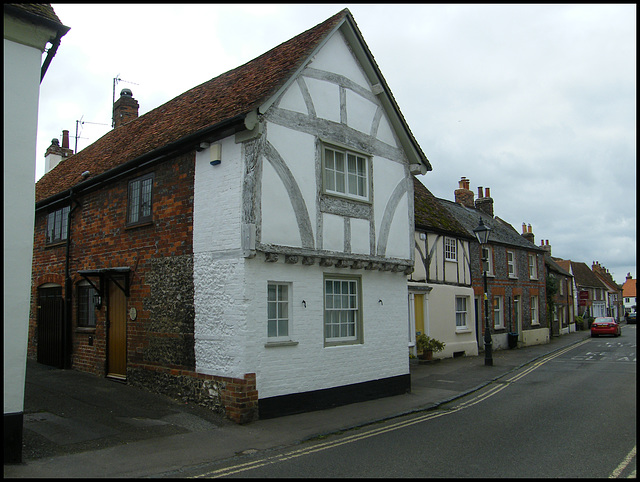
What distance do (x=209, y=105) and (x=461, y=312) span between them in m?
15.0

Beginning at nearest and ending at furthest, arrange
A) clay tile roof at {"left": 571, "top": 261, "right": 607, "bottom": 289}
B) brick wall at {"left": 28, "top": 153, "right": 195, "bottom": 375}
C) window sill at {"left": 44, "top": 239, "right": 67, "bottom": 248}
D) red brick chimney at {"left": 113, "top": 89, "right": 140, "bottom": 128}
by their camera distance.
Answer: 1. brick wall at {"left": 28, "top": 153, "right": 195, "bottom": 375}
2. window sill at {"left": 44, "top": 239, "right": 67, "bottom": 248}
3. red brick chimney at {"left": 113, "top": 89, "right": 140, "bottom": 128}
4. clay tile roof at {"left": 571, "top": 261, "right": 607, "bottom": 289}

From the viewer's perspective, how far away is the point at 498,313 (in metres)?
26.7

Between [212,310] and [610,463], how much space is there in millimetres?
6977

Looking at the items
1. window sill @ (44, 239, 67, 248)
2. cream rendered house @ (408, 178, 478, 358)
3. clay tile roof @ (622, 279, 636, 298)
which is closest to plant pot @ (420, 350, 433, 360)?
cream rendered house @ (408, 178, 478, 358)

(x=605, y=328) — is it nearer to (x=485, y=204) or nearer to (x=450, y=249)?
(x=485, y=204)

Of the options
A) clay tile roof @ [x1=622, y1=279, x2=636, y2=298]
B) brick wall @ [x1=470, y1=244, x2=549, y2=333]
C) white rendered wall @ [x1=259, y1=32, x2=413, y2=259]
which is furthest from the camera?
clay tile roof @ [x1=622, y1=279, x2=636, y2=298]

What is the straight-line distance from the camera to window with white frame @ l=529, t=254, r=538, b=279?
31.1 m

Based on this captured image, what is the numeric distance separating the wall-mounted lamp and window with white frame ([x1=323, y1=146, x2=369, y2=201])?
2452mm

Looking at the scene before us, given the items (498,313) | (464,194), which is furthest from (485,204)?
(498,313)

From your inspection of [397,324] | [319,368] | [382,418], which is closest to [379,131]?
[397,324]

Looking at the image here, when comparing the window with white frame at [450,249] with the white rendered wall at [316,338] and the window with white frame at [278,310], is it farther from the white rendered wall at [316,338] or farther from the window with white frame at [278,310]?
the window with white frame at [278,310]

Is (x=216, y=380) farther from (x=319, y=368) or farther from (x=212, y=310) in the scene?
(x=319, y=368)

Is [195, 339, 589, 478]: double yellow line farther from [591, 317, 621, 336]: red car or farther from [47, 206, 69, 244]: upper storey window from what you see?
[591, 317, 621, 336]: red car

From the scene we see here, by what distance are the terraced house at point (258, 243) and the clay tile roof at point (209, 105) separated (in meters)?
0.08
